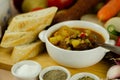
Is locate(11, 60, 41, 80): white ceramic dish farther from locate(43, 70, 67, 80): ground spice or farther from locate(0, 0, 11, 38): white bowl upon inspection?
locate(0, 0, 11, 38): white bowl

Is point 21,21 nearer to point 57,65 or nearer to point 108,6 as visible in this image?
point 57,65

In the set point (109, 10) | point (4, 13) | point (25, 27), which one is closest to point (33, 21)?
point (25, 27)

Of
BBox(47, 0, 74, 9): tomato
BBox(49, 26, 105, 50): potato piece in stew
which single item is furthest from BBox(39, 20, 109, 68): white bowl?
BBox(47, 0, 74, 9): tomato

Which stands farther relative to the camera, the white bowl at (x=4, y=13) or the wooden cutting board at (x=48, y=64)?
the white bowl at (x=4, y=13)

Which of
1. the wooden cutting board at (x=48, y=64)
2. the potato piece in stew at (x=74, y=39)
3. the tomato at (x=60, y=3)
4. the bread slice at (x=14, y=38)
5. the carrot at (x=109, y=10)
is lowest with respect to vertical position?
the wooden cutting board at (x=48, y=64)

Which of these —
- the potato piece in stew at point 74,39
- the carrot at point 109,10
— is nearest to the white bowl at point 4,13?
the potato piece in stew at point 74,39

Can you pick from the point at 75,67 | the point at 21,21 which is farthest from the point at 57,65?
the point at 21,21

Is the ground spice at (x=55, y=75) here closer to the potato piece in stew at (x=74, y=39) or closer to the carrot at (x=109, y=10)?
the potato piece in stew at (x=74, y=39)
